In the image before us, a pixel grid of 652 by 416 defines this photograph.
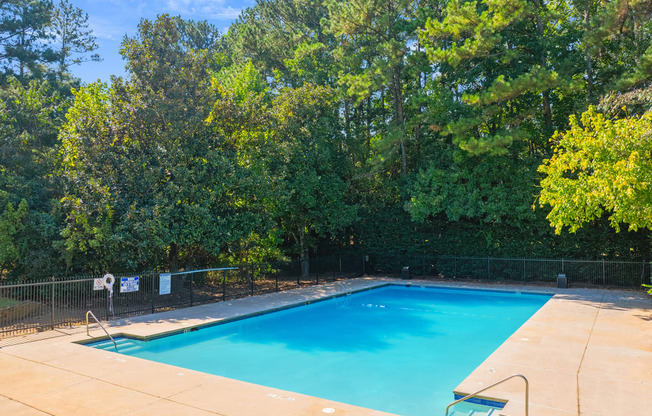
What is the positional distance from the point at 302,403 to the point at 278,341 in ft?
19.9

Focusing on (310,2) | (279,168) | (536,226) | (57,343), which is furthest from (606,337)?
(310,2)

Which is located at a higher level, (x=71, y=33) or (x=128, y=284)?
(x=71, y=33)

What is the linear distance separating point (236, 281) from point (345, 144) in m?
11.4

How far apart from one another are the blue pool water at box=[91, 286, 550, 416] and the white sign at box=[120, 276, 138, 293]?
2.06 meters

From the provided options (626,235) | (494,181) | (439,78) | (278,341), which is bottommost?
(278,341)

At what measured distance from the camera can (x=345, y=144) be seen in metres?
26.8

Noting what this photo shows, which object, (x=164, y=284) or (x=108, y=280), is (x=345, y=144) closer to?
(x=164, y=284)

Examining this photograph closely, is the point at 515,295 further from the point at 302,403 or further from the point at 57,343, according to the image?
the point at 57,343

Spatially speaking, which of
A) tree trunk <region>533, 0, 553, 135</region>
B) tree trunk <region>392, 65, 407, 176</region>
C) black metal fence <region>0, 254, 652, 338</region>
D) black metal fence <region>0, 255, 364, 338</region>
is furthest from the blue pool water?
tree trunk <region>392, 65, 407, 176</region>

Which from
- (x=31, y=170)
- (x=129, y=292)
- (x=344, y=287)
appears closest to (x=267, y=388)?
(x=129, y=292)

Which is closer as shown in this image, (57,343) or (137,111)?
(57,343)

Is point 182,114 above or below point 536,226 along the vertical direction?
above

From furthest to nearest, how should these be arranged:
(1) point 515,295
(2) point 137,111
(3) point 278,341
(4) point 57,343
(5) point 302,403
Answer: (1) point 515,295 < (2) point 137,111 < (3) point 278,341 < (4) point 57,343 < (5) point 302,403

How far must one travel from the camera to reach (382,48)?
936 inches
